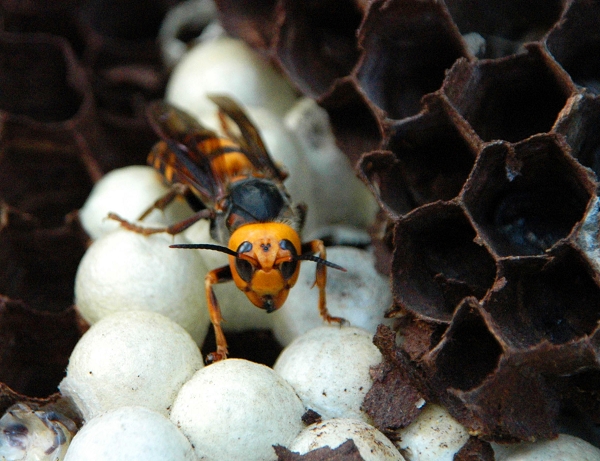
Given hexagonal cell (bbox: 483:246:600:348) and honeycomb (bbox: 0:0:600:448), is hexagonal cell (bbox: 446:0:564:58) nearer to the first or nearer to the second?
honeycomb (bbox: 0:0:600:448)

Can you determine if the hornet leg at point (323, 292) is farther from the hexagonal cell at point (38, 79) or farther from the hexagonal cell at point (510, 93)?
the hexagonal cell at point (38, 79)

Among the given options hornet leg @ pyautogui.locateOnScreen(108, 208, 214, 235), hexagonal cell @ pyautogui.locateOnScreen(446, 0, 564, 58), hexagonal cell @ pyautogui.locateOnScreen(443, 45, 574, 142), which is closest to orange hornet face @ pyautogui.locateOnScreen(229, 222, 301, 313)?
hornet leg @ pyautogui.locateOnScreen(108, 208, 214, 235)

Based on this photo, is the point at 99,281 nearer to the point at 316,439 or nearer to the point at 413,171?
the point at 316,439

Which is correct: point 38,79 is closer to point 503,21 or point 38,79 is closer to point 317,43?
point 317,43

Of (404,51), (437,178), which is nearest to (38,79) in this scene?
(404,51)

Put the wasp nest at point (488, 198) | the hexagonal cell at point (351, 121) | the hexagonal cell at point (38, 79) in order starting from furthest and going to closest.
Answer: the hexagonal cell at point (38, 79), the hexagonal cell at point (351, 121), the wasp nest at point (488, 198)

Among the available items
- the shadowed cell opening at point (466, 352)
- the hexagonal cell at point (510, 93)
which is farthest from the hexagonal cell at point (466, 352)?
the hexagonal cell at point (510, 93)

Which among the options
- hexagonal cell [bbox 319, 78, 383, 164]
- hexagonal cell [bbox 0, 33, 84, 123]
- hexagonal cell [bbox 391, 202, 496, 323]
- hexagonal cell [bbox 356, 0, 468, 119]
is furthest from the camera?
hexagonal cell [bbox 0, 33, 84, 123]
